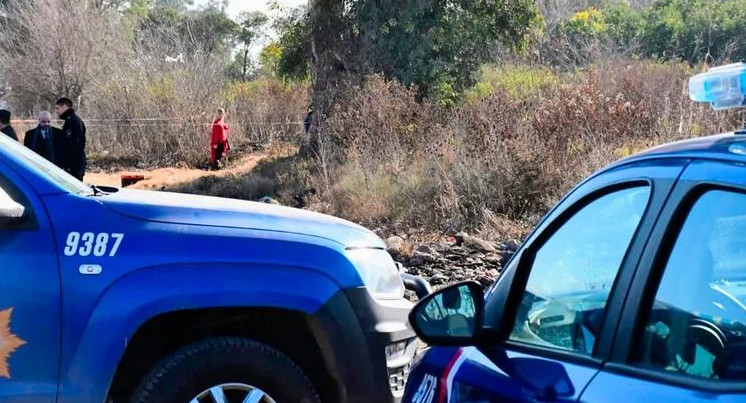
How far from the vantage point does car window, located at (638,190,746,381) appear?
200 cm

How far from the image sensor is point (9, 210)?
358cm

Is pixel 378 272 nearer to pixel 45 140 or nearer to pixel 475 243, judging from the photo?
pixel 475 243

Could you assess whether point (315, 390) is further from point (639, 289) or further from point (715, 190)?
point (715, 190)

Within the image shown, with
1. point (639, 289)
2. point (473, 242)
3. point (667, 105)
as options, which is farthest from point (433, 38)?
point (639, 289)

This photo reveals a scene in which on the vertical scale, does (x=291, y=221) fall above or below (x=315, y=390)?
above

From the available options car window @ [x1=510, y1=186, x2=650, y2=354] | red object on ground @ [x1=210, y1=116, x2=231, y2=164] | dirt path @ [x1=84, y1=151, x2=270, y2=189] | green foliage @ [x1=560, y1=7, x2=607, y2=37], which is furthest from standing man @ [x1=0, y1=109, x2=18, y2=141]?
green foliage @ [x1=560, y1=7, x2=607, y2=37]

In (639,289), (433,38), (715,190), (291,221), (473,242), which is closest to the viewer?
(715,190)

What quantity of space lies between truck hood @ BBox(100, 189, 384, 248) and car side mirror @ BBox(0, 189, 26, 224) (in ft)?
1.13

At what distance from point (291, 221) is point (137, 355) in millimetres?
881

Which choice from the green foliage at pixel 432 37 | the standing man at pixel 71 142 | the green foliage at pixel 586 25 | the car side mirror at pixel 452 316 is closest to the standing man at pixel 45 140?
the standing man at pixel 71 142

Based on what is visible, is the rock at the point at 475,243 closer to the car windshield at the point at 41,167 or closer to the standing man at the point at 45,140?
the standing man at the point at 45,140

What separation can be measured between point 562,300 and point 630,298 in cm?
44

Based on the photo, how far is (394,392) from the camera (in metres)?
4.04

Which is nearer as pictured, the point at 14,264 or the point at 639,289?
the point at 639,289
